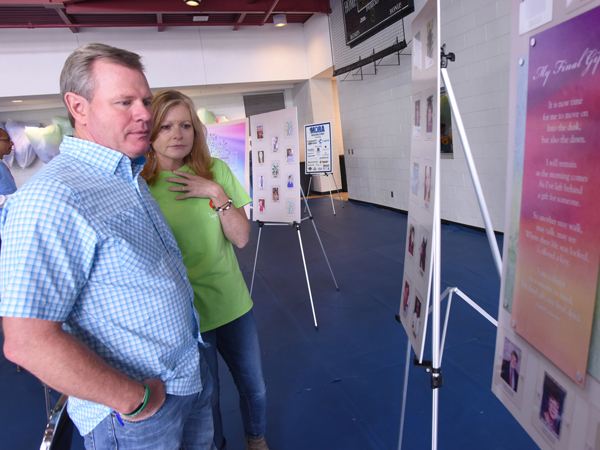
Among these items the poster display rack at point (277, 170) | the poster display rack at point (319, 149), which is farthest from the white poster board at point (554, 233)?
the poster display rack at point (319, 149)

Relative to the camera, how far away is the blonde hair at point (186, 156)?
1.25 m

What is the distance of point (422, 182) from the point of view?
45.3 inches

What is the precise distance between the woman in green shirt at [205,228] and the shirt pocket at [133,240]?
1.57ft

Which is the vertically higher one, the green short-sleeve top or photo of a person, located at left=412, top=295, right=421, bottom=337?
the green short-sleeve top

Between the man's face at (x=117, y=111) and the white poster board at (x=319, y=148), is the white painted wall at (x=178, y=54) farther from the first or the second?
the man's face at (x=117, y=111)

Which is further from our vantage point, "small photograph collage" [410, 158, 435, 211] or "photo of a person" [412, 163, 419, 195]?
"photo of a person" [412, 163, 419, 195]

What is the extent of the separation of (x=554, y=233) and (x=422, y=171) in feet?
1.76

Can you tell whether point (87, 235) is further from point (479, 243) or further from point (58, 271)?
point (479, 243)

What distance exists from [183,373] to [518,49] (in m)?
0.94

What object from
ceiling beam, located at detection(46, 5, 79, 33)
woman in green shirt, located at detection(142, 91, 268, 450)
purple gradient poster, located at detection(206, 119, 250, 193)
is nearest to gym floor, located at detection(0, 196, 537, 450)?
woman in green shirt, located at detection(142, 91, 268, 450)

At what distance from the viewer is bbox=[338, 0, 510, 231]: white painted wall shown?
365 cm

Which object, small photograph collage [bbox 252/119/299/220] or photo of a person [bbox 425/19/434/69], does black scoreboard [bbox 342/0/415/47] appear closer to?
small photograph collage [bbox 252/119/299/220]

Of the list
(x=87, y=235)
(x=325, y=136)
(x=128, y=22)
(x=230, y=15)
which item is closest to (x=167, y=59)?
(x=128, y=22)

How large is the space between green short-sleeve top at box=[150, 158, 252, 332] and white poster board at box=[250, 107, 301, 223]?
1.57 m
